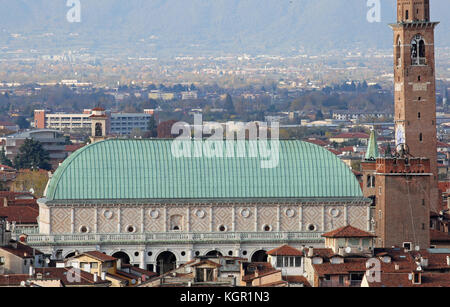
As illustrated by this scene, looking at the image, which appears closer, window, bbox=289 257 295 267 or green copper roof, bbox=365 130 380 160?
window, bbox=289 257 295 267

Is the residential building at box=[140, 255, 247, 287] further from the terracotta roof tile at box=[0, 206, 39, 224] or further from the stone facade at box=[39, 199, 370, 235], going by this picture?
the terracotta roof tile at box=[0, 206, 39, 224]

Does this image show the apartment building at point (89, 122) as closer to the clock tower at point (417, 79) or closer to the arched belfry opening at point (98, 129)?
the arched belfry opening at point (98, 129)

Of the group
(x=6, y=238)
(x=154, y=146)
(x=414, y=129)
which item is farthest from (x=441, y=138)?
(x=6, y=238)

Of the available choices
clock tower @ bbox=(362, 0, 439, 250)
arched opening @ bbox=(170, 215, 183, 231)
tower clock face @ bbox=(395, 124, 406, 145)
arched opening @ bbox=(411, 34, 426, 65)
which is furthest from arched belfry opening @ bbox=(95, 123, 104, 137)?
arched opening @ bbox=(170, 215, 183, 231)

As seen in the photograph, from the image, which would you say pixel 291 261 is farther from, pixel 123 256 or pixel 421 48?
pixel 421 48

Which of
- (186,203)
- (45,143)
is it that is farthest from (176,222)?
(45,143)
